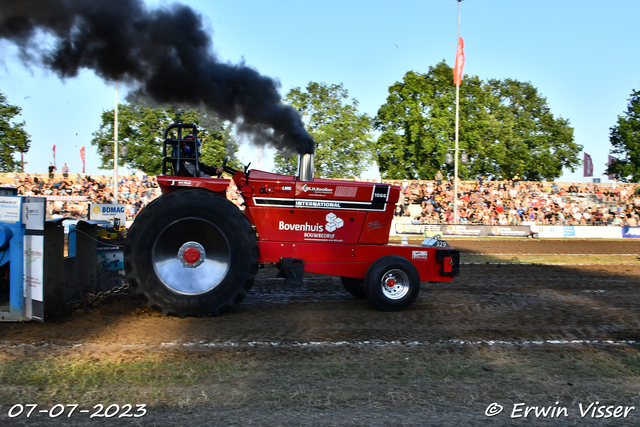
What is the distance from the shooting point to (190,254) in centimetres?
Result: 630

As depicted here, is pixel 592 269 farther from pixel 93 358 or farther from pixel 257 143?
pixel 93 358

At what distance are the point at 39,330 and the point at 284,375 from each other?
300 centimetres

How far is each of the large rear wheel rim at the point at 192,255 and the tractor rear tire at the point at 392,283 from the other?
6.30 ft

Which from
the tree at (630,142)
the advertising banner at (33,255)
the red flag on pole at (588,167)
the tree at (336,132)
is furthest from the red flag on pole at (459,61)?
the red flag on pole at (588,167)

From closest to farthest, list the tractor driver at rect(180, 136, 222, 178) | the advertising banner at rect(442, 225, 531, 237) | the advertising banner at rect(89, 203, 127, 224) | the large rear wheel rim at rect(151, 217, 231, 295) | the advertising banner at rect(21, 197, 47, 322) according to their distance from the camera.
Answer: the advertising banner at rect(21, 197, 47, 322) < the large rear wheel rim at rect(151, 217, 231, 295) < the tractor driver at rect(180, 136, 222, 178) < the advertising banner at rect(89, 203, 127, 224) < the advertising banner at rect(442, 225, 531, 237)

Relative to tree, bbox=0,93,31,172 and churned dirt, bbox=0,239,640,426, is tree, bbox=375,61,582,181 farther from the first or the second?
churned dirt, bbox=0,239,640,426

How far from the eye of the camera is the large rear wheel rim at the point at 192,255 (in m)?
6.25

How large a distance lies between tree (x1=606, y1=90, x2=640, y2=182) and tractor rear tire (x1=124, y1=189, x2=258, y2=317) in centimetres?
3603

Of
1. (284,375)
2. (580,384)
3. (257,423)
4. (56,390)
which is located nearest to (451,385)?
(580,384)

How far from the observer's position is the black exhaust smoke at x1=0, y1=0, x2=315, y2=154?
6223mm

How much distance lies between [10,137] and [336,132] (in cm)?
1637

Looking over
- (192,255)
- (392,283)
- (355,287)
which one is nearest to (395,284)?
(392,283)

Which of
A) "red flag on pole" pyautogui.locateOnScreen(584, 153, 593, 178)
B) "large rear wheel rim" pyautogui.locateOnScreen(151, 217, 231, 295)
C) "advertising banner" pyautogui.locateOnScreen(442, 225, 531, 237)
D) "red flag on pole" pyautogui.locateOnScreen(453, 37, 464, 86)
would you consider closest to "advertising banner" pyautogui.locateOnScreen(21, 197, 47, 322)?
"large rear wheel rim" pyautogui.locateOnScreen(151, 217, 231, 295)

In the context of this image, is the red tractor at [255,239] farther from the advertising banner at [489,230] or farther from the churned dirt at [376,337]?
the advertising banner at [489,230]
